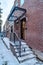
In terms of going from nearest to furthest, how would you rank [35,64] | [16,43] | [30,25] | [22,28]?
[35,64] < [16,43] < [30,25] < [22,28]

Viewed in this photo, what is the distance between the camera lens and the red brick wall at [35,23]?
29.3 feet

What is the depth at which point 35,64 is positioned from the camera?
7.29 metres

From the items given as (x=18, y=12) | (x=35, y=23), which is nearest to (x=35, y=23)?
(x=35, y=23)

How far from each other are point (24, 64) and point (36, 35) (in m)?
2.68

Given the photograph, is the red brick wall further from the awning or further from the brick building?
the awning

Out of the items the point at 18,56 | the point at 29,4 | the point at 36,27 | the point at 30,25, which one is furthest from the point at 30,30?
the point at 18,56

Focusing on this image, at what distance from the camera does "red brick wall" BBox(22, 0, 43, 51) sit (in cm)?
894

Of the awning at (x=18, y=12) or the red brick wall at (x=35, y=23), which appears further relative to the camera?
the awning at (x=18, y=12)

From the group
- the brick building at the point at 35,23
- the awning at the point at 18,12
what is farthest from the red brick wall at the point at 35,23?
the awning at the point at 18,12

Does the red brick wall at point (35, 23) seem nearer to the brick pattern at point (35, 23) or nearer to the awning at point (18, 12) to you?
the brick pattern at point (35, 23)

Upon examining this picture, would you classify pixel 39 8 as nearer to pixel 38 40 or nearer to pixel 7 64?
pixel 38 40

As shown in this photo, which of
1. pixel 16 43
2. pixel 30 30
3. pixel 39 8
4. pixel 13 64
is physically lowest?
pixel 13 64

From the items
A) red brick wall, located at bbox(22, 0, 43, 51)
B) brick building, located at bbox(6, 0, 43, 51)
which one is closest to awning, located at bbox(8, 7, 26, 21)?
brick building, located at bbox(6, 0, 43, 51)

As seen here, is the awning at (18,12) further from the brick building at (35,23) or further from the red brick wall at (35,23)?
the red brick wall at (35,23)
